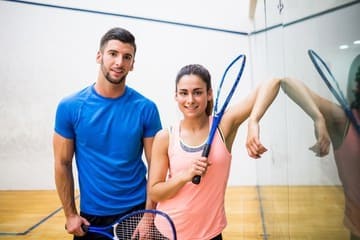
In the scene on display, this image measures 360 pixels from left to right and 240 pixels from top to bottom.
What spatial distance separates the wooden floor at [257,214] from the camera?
0.65 m

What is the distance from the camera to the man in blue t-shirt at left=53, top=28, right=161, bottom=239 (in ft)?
3.76

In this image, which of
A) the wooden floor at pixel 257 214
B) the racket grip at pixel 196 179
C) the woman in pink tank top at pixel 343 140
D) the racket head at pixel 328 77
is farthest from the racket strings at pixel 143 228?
the racket head at pixel 328 77

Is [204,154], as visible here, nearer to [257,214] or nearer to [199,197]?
[199,197]

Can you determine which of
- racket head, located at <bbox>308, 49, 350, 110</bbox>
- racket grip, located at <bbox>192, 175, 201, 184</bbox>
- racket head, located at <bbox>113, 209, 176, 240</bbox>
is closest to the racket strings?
racket head, located at <bbox>113, 209, 176, 240</bbox>

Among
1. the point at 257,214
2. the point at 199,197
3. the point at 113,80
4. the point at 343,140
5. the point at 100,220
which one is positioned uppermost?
the point at 113,80

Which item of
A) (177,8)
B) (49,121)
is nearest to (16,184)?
(49,121)

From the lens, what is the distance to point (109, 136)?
1.15 m

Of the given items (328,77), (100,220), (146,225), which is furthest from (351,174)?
(100,220)

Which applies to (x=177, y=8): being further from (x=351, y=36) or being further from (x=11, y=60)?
(x=351, y=36)

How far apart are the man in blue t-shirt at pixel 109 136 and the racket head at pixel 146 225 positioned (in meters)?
0.07

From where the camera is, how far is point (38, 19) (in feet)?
11.4

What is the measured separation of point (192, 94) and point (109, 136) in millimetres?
359

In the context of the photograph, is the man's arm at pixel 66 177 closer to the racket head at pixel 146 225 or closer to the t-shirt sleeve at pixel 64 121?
the t-shirt sleeve at pixel 64 121

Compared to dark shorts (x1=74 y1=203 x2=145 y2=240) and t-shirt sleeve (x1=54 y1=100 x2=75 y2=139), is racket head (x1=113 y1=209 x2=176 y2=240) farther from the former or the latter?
t-shirt sleeve (x1=54 y1=100 x2=75 y2=139)
